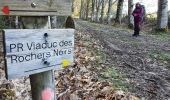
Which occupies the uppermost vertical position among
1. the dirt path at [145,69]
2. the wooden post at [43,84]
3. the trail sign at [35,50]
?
the trail sign at [35,50]

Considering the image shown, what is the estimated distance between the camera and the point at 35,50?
3055 millimetres

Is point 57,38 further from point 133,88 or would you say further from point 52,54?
point 133,88

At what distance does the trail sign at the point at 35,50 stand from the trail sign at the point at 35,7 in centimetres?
22

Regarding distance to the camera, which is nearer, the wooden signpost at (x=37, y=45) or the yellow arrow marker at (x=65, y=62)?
the wooden signpost at (x=37, y=45)

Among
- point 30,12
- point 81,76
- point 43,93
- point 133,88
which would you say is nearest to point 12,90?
point 81,76

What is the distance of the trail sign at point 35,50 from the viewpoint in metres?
2.83

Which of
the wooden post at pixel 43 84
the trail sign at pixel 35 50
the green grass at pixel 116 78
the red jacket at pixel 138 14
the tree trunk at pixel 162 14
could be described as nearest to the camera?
the trail sign at pixel 35 50

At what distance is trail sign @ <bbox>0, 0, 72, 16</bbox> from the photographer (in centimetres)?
291

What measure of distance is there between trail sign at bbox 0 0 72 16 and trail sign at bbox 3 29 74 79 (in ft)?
0.71

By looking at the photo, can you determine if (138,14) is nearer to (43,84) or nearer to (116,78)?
(116,78)

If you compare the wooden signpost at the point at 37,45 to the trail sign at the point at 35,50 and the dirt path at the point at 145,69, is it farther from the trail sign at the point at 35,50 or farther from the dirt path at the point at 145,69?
the dirt path at the point at 145,69

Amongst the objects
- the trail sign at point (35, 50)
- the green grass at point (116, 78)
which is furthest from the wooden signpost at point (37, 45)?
the green grass at point (116, 78)

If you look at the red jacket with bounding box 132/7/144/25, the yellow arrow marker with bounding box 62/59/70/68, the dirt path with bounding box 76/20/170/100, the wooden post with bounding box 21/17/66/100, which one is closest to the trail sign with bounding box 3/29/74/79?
the yellow arrow marker with bounding box 62/59/70/68

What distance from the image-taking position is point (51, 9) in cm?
334
